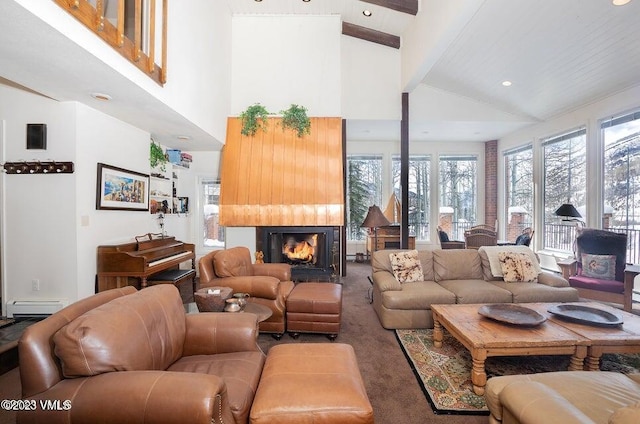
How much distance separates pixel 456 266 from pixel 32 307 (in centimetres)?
495

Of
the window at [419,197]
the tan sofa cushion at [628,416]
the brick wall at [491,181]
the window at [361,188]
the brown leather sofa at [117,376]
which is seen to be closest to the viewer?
the tan sofa cushion at [628,416]

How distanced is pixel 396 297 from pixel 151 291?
7.92 ft

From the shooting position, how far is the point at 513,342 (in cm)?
216

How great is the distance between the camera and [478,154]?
302 inches

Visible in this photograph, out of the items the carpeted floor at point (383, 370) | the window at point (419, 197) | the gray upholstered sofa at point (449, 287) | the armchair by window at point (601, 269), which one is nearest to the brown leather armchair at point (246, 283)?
the carpeted floor at point (383, 370)

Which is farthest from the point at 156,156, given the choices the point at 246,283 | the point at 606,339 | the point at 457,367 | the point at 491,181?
the point at 491,181

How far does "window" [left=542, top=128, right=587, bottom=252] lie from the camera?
17.0ft

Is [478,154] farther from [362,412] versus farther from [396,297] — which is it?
[362,412]

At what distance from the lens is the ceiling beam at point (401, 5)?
14.8 ft

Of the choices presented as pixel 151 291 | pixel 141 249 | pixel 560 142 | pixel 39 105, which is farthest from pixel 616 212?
pixel 39 105

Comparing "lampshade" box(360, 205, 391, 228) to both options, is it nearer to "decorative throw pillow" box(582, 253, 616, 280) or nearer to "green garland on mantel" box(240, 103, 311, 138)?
"green garland on mantel" box(240, 103, 311, 138)

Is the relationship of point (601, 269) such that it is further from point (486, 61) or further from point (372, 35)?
point (372, 35)

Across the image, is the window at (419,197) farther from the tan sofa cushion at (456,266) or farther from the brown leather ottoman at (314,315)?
the brown leather ottoman at (314,315)

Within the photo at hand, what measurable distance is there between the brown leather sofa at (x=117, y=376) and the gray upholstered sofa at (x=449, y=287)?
2100mm
